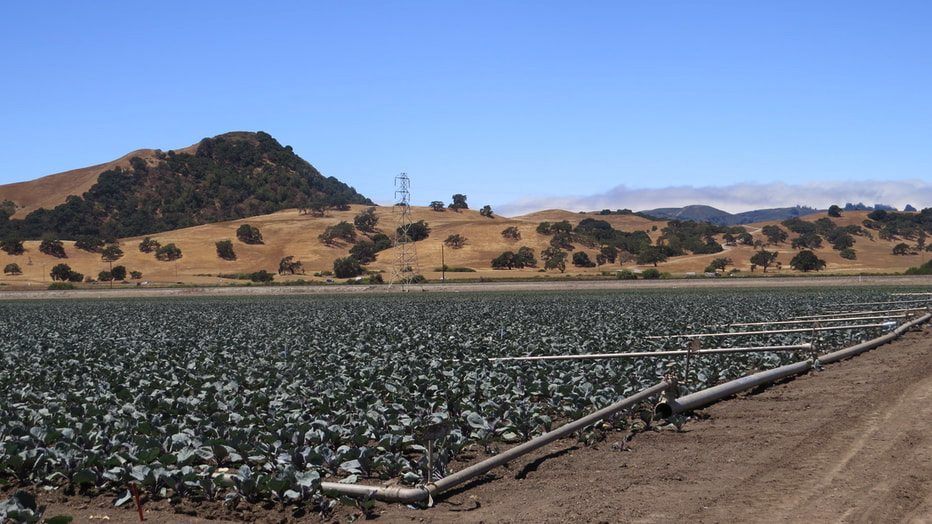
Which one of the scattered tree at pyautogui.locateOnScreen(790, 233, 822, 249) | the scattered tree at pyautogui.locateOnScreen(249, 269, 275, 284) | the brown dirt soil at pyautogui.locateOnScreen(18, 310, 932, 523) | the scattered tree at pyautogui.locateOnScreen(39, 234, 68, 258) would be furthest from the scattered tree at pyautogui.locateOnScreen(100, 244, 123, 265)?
the brown dirt soil at pyautogui.locateOnScreen(18, 310, 932, 523)

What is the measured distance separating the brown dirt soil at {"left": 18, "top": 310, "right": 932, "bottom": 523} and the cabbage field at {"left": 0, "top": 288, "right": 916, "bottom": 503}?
18.7 inches

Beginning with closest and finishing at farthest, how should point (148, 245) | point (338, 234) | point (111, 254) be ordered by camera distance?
point (111, 254) → point (148, 245) → point (338, 234)

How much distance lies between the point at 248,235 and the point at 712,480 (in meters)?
162

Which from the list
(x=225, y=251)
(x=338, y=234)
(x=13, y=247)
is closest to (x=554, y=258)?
(x=338, y=234)

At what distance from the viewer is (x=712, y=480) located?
825 centimetres

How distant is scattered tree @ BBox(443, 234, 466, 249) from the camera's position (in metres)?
153

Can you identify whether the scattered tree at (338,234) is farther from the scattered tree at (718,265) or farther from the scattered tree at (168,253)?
the scattered tree at (718,265)

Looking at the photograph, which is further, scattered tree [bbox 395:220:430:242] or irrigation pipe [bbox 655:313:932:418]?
scattered tree [bbox 395:220:430:242]

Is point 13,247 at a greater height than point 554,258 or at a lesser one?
greater

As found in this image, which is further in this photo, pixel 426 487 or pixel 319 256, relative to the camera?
pixel 319 256

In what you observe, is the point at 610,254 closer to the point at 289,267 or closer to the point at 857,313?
the point at 289,267

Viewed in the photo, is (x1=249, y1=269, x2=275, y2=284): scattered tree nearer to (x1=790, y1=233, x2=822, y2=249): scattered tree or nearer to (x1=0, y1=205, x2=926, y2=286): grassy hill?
(x1=0, y1=205, x2=926, y2=286): grassy hill

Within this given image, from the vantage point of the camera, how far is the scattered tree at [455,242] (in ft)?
503

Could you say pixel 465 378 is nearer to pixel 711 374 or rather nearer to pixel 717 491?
pixel 711 374
